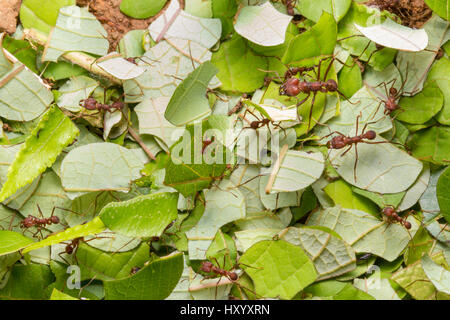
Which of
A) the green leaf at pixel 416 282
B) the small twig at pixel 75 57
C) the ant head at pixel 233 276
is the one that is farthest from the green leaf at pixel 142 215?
the green leaf at pixel 416 282

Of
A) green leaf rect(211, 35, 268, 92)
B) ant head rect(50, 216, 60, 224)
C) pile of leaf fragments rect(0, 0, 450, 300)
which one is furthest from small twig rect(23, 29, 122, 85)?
ant head rect(50, 216, 60, 224)

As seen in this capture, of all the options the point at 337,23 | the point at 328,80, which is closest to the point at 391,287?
the point at 328,80

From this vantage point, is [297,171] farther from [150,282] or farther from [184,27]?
[184,27]

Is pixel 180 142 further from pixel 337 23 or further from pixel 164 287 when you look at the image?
pixel 337 23

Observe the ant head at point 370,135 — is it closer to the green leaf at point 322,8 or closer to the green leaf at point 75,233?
the green leaf at point 322,8

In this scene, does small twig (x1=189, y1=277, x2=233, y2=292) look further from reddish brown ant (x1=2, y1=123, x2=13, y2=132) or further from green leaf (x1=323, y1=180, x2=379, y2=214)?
reddish brown ant (x1=2, y1=123, x2=13, y2=132)
